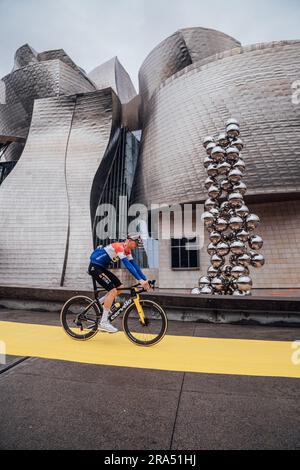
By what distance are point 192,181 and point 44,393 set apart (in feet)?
60.4

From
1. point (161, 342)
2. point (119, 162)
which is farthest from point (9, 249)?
point (161, 342)

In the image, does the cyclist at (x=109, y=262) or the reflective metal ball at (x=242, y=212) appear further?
the reflective metal ball at (x=242, y=212)

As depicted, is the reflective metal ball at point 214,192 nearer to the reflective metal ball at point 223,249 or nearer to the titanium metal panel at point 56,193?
the reflective metal ball at point 223,249

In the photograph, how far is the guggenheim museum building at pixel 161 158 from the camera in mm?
18016

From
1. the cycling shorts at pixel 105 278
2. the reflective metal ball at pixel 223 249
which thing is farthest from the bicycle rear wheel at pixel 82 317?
the reflective metal ball at pixel 223 249

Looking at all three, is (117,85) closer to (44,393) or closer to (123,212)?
(123,212)

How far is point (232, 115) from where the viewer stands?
19.0 metres

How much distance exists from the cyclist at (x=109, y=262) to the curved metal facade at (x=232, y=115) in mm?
15173

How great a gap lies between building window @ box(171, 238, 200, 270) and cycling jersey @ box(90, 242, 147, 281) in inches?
628

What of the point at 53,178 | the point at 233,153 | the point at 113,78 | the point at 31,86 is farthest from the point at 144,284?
the point at 113,78

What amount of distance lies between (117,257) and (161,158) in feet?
61.1

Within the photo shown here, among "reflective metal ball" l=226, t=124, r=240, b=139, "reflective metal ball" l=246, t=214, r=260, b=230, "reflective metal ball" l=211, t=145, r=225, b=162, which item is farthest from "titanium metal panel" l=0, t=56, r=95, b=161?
"reflective metal ball" l=246, t=214, r=260, b=230

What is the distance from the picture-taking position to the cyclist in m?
4.32

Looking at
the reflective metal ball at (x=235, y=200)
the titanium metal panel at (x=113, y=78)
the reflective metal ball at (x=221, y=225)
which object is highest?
the titanium metal panel at (x=113, y=78)
